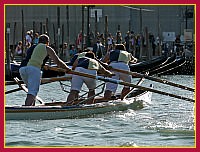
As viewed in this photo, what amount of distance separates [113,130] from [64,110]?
4.79 ft

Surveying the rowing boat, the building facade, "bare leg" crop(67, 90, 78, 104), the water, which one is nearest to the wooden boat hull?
the rowing boat

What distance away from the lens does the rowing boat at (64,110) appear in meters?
11.5

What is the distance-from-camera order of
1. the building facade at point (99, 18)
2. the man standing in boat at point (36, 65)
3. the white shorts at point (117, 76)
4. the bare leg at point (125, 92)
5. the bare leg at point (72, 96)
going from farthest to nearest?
1. the building facade at point (99, 18)
2. the bare leg at point (125, 92)
3. the white shorts at point (117, 76)
4. the bare leg at point (72, 96)
5. the man standing in boat at point (36, 65)

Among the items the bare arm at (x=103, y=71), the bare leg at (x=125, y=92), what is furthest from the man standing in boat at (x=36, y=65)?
the bare leg at (x=125, y=92)

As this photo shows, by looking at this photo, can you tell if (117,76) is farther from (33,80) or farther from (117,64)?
(33,80)

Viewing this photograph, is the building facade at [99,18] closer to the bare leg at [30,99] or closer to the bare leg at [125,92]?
the bare leg at [125,92]

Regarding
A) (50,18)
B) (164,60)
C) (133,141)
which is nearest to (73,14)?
(50,18)

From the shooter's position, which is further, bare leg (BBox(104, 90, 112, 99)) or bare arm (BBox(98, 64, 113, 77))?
bare leg (BBox(104, 90, 112, 99))

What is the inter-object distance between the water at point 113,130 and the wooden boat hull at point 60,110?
0.38ft

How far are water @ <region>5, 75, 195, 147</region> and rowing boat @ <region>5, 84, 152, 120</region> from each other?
0.12 meters

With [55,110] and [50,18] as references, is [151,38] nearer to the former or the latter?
[50,18]

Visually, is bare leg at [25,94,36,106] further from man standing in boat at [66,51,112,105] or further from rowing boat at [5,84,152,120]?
man standing in boat at [66,51,112,105]

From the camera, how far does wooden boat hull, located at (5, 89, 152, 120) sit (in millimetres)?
11453

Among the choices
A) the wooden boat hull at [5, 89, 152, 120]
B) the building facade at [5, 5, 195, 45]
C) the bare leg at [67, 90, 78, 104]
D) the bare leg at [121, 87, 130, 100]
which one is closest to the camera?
the wooden boat hull at [5, 89, 152, 120]
